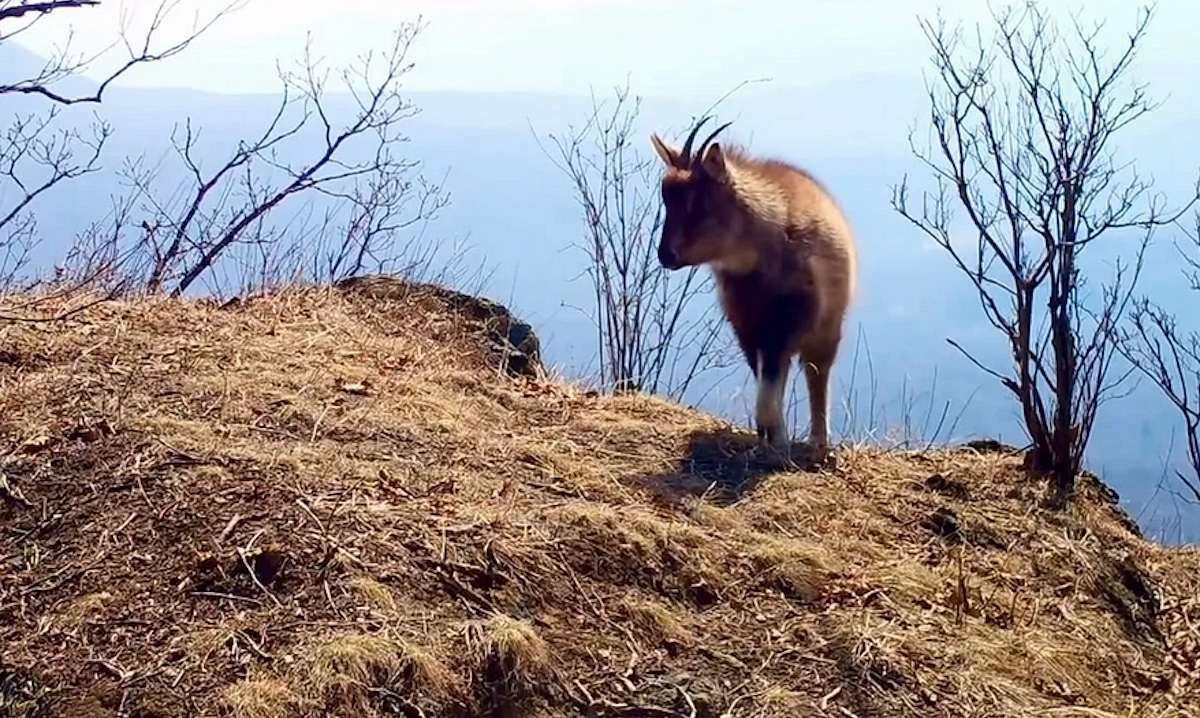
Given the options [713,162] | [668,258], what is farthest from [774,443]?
[713,162]

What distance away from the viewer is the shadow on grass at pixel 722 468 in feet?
16.9

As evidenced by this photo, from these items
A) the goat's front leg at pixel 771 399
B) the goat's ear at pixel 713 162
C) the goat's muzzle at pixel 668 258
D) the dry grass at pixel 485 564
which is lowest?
the dry grass at pixel 485 564

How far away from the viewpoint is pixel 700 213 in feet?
20.8

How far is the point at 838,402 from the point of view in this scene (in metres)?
7.37

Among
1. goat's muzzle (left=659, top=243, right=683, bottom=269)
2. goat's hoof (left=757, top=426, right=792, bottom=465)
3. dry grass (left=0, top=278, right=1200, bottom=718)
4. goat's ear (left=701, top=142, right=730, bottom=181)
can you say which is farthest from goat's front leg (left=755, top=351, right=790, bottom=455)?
goat's ear (left=701, top=142, right=730, bottom=181)

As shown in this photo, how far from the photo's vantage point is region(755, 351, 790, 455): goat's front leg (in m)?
6.11

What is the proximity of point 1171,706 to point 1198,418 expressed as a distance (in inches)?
168

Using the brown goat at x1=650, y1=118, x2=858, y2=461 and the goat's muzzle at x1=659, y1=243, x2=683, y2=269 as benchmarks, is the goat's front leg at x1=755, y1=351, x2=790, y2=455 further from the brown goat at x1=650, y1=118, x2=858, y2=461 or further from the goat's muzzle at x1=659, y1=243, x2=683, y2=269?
the goat's muzzle at x1=659, y1=243, x2=683, y2=269

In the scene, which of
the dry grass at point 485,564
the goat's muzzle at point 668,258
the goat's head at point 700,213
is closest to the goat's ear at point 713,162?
the goat's head at point 700,213

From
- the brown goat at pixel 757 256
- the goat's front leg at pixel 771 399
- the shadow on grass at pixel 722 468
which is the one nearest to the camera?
the shadow on grass at pixel 722 468

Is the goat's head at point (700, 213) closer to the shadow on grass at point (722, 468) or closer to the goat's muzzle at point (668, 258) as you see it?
the goat's muzzle at point (668, 258)

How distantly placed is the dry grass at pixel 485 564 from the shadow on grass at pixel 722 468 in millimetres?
18

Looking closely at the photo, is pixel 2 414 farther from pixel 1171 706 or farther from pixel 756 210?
pixel 1171 706

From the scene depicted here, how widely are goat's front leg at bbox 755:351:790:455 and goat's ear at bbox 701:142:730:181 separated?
84 cm
